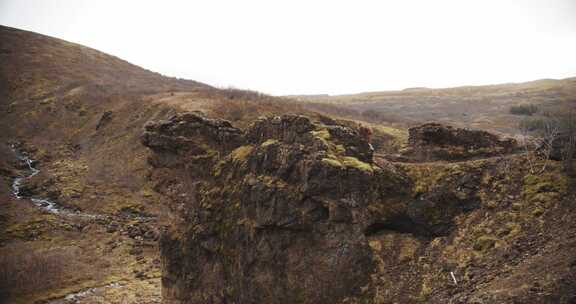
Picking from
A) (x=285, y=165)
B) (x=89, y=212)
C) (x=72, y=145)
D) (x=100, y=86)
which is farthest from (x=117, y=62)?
(x=285, y=165)

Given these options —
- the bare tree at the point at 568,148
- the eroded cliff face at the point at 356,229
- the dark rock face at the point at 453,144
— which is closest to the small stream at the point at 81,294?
the eroded cliff face at the point at 356,229

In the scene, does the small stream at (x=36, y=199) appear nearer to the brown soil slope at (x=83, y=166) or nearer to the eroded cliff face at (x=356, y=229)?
the brown soil slope at (x=83, y=166)

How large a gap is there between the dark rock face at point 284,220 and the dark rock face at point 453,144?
14.2ft

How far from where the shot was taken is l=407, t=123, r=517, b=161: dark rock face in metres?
21.1

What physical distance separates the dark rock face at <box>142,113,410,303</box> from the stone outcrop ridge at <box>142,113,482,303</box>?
0.04m

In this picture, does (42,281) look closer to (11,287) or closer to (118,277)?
(11,287)

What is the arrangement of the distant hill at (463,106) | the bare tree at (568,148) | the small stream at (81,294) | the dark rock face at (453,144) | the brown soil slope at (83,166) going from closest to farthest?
the bare tree at (568,148), the dark rock face at (453,144), the small stream at (81,294), the brown soil slope at (83,166), the distant hill at (463,106)

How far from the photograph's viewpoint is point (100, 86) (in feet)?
288

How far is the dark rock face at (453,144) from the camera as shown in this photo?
21.1 m

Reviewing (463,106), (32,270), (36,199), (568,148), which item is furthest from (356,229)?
(463,106)

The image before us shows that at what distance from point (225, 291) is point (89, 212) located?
30.9 meters

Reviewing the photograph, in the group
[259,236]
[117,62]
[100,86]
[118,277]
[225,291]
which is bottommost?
[118,277]

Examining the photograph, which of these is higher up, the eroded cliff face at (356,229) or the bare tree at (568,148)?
the bare tree at (568,148)

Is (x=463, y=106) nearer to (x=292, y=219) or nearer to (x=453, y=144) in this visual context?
(x=453, y=144)
